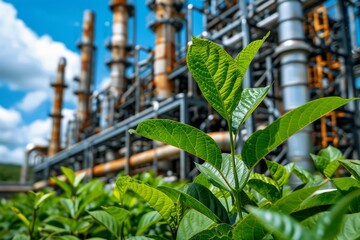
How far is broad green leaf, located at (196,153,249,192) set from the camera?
51 cm

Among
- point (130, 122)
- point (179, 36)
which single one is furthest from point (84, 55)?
point (130, 122)

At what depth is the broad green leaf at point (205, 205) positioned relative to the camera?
1.67 feet

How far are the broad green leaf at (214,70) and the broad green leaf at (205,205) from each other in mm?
143

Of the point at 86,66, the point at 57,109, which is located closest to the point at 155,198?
the point at 86,66

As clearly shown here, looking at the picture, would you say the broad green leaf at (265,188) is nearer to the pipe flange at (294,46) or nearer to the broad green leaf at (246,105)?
the broad green leaf at (246,105)

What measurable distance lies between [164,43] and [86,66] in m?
8.70

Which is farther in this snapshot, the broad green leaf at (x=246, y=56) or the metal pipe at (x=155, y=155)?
the metal pipe at (x=155, y=155)

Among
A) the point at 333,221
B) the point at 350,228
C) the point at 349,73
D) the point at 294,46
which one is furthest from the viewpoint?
the point at 349,73

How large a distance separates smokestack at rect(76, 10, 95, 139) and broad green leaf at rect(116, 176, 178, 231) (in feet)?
52.8

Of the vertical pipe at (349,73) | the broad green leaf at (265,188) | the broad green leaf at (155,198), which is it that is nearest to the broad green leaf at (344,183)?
the broad green leaf at (265,188)

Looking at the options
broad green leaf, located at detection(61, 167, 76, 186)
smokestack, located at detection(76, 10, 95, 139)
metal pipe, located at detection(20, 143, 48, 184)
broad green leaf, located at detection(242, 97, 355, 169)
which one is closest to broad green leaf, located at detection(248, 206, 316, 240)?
broad green leaf, located at detection(242, 97, 355, 169)

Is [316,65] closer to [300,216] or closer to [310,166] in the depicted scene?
[310,166]

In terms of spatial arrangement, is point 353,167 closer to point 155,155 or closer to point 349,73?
point 349,73

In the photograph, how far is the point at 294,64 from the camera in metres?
4.90
